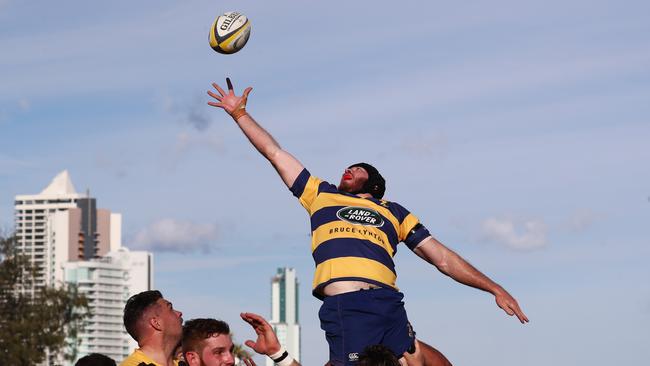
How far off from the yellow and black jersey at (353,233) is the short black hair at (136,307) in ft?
5.70

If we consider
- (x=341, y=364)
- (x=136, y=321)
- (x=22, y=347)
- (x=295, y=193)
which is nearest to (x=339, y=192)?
(x=295, y=193)

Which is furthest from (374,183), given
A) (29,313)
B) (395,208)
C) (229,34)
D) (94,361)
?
(29,313)

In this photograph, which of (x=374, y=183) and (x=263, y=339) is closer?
(x=263, y=339)

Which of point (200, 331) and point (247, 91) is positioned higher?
point (247, 91)

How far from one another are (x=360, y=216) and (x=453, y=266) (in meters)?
1.01

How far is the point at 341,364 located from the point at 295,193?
65.8 inches

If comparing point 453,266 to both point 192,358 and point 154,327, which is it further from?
point 192,358

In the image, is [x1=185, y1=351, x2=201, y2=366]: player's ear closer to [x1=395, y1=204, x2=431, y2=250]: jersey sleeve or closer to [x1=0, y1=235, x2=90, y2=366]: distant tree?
[x1=395, y1=204, x2=431, y2=250]: jersey sleeve

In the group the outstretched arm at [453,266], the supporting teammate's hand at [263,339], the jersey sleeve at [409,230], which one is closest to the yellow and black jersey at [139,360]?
the supporting teammate's hand at [263,339]

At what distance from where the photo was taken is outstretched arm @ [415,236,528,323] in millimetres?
12117

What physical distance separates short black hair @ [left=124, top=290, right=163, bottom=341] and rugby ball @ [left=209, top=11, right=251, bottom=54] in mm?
3804

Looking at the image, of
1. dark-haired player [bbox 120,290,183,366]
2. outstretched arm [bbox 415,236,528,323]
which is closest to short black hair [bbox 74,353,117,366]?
dark-haired player [bbox 120,290,183,366]

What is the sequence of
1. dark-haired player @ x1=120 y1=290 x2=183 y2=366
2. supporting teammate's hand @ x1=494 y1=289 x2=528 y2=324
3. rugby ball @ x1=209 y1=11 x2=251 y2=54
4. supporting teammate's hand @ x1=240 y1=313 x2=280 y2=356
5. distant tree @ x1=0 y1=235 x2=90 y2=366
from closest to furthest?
supporting teammate's hand @ x1=240 y1=313 x2=280 y2=356 → dark-haired player @ x1=120 y1=290 x2=183 y2=366 → supporting teammate's hand @ x1=494 y1=289 x2=528 y2=324 → rugby ball @ x1=209 y1=11 x2=251 y2=54 → distant tree @ x1=0 y1=235 x2=90 y2=366

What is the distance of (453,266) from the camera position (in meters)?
12.4
